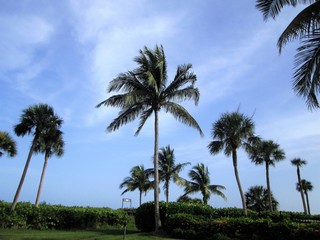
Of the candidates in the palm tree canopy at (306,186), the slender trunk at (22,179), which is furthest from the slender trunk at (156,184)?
the palm tree canopy at (306,186)

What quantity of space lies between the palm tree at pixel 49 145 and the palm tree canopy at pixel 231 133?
1342 cm

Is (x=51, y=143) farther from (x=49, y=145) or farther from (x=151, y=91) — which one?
(x=151, y=91)

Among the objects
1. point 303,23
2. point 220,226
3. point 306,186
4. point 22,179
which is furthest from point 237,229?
point 306,186

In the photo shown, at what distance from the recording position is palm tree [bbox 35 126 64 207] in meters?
26.2

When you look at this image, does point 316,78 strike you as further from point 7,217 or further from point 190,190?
point 190,190

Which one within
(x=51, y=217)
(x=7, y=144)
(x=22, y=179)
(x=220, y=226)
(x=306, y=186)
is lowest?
(x=220, y=226)

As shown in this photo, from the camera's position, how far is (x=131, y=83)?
20516 mm

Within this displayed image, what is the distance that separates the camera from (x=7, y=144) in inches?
971

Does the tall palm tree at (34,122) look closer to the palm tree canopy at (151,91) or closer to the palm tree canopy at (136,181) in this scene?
the palm tree canopy at (151,91)

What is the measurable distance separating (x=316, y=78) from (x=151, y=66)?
44.2 feet

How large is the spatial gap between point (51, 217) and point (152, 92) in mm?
11079

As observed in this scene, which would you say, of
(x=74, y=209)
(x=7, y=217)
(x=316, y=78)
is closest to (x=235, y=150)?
(x=74, y=209)

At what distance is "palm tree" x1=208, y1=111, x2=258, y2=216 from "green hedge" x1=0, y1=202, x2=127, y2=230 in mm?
10984

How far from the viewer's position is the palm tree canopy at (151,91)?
67.3 feet
